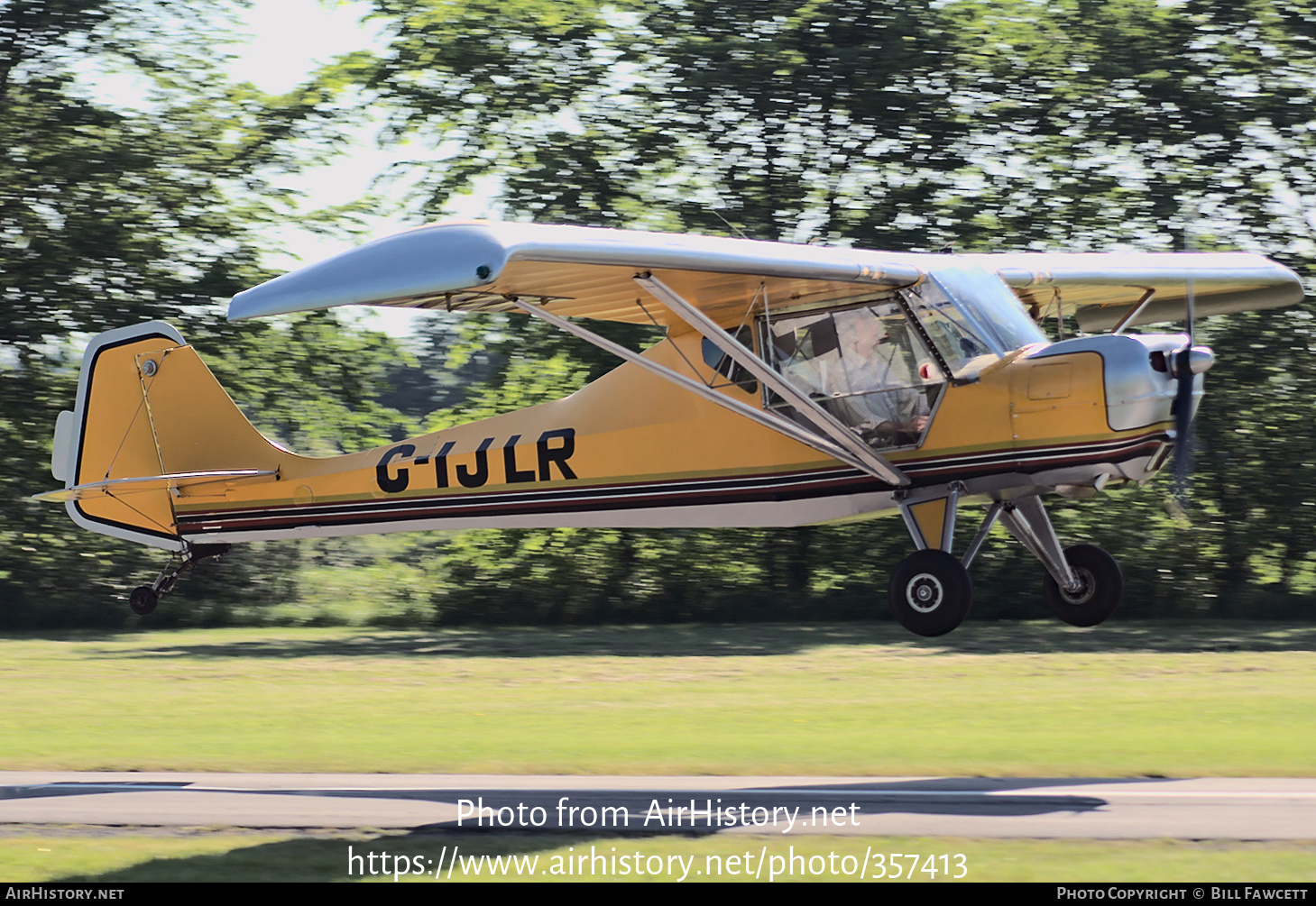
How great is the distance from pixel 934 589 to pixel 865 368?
1.65m

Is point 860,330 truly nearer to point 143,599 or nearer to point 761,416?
point 761,416

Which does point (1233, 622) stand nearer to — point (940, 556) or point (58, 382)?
point (940, 556)

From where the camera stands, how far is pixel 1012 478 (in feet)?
32.0

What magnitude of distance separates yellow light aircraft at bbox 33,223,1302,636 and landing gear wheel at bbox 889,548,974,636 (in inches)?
0.6

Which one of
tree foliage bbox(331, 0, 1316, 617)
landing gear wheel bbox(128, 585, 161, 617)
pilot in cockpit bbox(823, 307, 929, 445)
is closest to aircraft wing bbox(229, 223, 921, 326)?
pilot in cockpit bbox(823, 307, 929, 445)

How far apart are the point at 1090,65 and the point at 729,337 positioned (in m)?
13.0

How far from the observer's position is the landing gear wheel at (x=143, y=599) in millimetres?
13344

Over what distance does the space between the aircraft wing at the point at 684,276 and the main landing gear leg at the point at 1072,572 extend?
1.94 m

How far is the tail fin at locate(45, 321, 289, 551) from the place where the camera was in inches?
515

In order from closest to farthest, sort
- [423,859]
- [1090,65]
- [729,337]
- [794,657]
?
[423,859]
[729,337]
[794,657]
[1090,65]

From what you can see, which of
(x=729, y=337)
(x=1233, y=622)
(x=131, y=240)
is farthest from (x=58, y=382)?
(x=1233, y=622)

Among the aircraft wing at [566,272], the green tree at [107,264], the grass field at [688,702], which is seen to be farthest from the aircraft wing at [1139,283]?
the green tree at [107,264]

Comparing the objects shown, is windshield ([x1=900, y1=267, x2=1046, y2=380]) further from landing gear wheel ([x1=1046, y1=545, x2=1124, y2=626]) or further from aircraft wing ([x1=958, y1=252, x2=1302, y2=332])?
landing gear wheel ([x1=1046, y1=545, x2=1124, y2=626])

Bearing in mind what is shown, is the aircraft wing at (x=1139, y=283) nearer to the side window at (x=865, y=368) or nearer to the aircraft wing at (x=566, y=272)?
the side window at (x=865, y=368)
